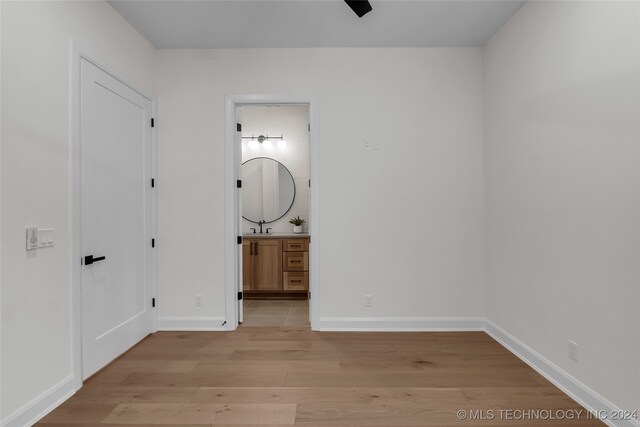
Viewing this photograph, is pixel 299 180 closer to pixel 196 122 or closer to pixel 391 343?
pixel 196 122

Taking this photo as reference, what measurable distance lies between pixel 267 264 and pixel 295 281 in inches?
17.3

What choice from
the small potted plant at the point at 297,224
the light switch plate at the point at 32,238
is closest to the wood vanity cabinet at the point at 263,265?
the small potted plant at the point at 297,224

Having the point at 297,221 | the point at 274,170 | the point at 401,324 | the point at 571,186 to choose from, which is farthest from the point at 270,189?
the point at 571,186

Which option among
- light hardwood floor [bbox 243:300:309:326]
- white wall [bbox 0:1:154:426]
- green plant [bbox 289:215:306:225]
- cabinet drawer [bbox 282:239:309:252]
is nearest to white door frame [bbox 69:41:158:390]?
white wall [bbox 0:1:154:426]

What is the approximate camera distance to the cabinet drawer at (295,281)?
4.53m

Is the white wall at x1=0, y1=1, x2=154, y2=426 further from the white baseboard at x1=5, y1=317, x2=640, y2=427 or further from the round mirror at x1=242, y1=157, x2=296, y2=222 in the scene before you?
the round mirror at x1=242, y1=157, x2=296, y2=222

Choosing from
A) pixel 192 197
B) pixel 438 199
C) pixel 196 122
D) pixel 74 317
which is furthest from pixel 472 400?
pixel 196 122

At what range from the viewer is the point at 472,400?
209 centimetres

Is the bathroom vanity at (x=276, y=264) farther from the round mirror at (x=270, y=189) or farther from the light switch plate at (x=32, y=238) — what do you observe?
the light switch plate at (x=32, y=238)

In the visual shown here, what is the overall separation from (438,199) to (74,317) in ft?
10.1

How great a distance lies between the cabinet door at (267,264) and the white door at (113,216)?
60.7 inches

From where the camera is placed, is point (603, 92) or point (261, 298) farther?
point (261, 298)

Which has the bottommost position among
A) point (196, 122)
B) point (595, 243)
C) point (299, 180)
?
point (595, 243)

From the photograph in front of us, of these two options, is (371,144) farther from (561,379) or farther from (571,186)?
(561,379)
